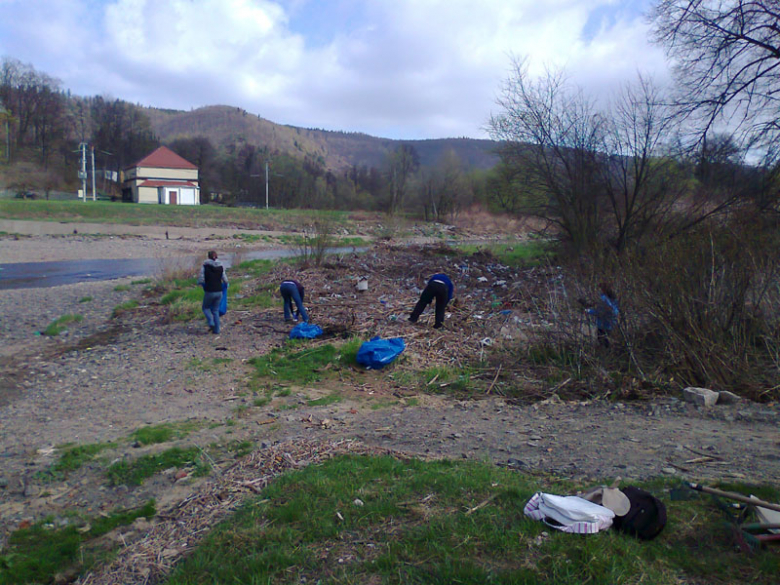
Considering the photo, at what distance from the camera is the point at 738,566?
127 inches

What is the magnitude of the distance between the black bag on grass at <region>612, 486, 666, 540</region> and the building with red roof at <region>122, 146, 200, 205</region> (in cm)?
7593

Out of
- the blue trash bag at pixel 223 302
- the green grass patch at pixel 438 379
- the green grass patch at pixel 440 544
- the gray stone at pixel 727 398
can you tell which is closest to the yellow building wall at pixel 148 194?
the blue trash bag at pixel 223 302

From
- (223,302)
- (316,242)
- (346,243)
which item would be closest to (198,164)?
(346,243)

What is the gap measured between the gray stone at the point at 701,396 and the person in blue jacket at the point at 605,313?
1.42 m

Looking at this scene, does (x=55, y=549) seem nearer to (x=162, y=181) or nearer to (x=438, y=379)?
(x=438, y=379)

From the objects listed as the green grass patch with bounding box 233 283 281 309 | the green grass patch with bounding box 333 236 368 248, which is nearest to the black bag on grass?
the green grass patch with bounding box 233 283 281 309

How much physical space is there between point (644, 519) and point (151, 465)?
4148 mm

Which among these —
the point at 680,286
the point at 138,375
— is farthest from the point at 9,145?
the point at 680,286

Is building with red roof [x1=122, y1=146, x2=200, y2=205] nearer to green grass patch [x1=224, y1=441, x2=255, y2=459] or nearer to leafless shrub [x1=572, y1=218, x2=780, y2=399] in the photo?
leafless shrub [x1=572, y1=218, x2=780, y2=399]

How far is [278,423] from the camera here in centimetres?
659

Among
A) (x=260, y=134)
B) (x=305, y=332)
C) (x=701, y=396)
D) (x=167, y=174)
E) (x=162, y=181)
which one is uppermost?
(x=260, y=134)

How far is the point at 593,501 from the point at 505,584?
101 cm

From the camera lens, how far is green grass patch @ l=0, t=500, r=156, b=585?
12.4ft

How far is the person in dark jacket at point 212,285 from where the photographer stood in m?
11.4
